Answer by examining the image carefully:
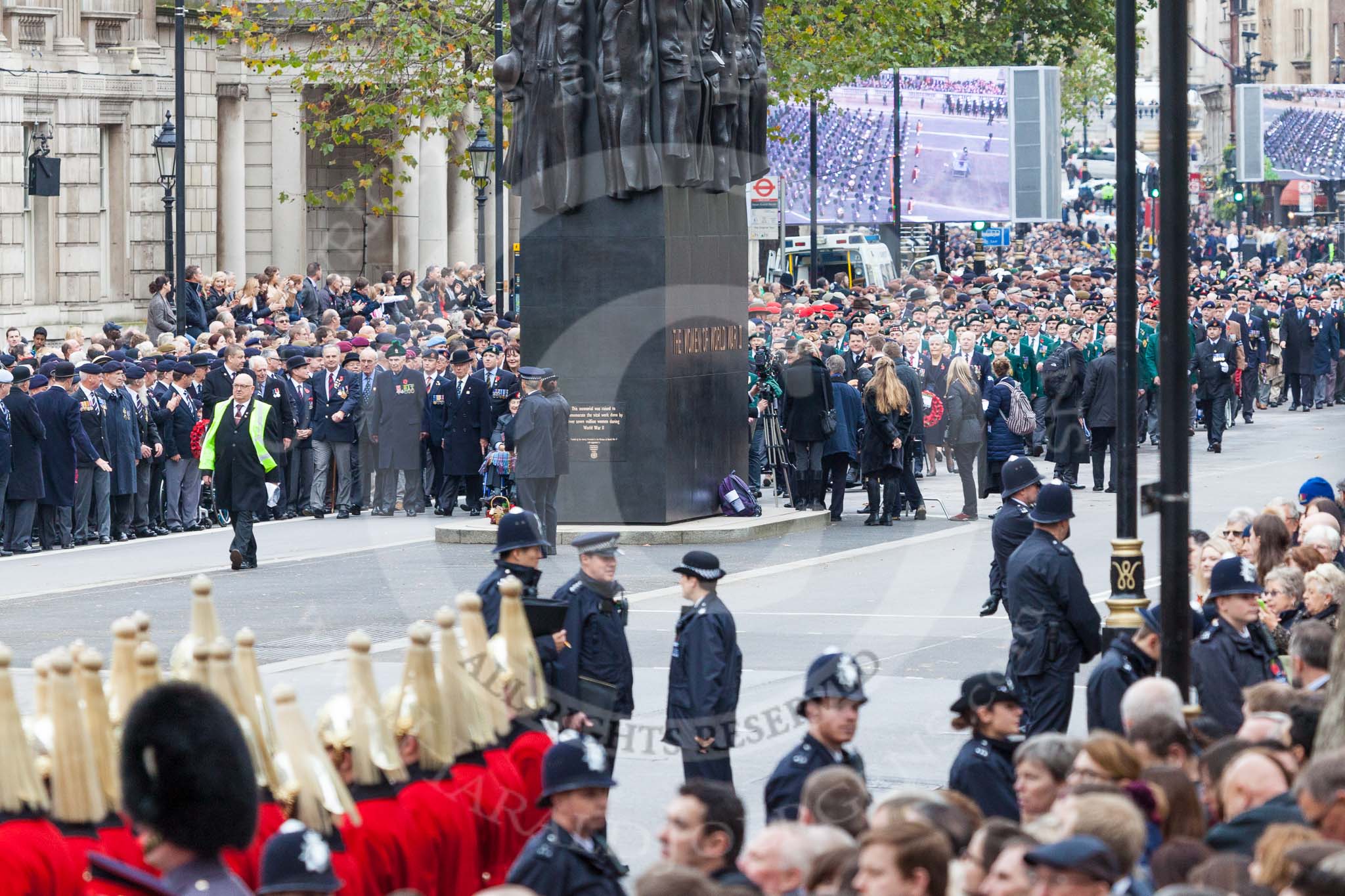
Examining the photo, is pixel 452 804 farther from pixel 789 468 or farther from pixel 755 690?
pixel 789 468

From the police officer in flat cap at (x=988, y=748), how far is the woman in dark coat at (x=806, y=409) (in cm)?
1473

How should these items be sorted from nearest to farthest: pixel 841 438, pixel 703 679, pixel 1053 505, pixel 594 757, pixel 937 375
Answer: pixel 594 757 → pixel 703 679 → pixel 1053 505 → pixel 841 438 → pixel 937 375

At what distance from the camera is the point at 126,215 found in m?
42.8

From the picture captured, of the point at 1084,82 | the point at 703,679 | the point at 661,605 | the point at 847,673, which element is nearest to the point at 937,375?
the point at 661,605

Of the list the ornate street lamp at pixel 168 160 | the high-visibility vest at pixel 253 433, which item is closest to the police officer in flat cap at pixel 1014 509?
the high-visibility vest at pixel 253 433

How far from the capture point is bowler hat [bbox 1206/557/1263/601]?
433 inches

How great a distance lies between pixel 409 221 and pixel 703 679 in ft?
143

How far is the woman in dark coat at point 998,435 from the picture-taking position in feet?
81.4

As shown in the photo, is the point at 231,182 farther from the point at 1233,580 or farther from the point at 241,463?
the point at 1233,580

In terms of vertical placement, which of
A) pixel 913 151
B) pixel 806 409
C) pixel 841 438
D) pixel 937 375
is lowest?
pixel 841 438

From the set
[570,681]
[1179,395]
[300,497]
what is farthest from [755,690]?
[300,497]

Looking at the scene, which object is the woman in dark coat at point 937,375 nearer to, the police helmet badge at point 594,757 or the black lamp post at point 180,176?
the black lamp post at point 180,176

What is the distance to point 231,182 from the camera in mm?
48844

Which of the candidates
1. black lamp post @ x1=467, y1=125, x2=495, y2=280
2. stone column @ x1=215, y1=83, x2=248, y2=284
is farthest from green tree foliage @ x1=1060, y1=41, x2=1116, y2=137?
black lamp post @ x1=467, y1=125, x2=495, y2=280
